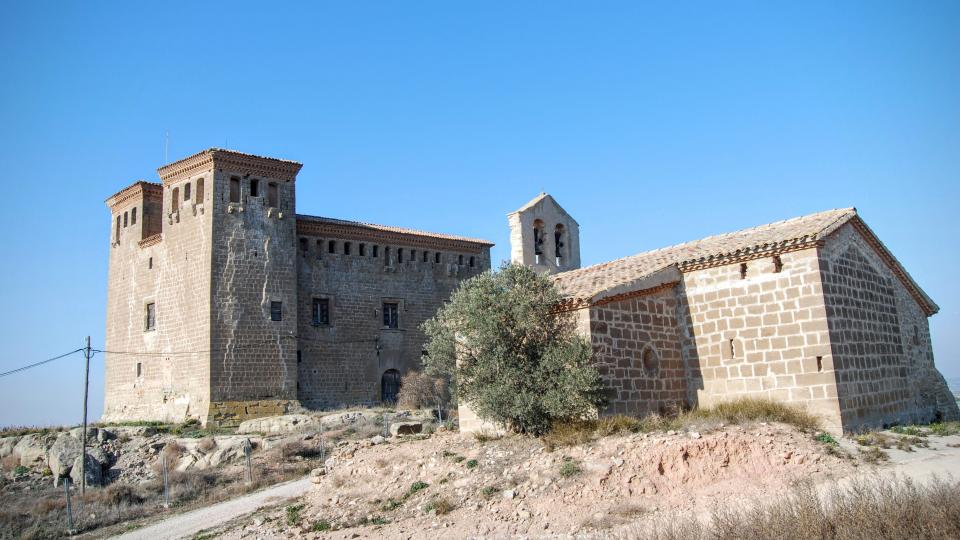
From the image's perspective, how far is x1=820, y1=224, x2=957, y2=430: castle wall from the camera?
1455 cm

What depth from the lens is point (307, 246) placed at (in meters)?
31.9

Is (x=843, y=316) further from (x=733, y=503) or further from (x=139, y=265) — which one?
(x=139, y=265)

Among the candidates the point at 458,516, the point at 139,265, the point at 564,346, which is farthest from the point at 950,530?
the point at 139,265

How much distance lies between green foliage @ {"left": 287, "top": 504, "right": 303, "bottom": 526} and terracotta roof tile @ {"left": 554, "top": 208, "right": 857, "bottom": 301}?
22.4ft

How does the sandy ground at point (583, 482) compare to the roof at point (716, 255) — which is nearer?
the sandy ground at point (583, 482)

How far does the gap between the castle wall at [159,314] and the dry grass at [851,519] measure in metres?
23.3

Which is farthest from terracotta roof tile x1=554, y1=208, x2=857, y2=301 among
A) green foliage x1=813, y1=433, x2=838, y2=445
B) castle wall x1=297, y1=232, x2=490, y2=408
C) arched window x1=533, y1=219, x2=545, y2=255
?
castle wall x1=297, y1=232, x2=490, y2=408

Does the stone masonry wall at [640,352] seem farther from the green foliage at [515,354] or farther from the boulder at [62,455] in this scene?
the boulder at [62,455]

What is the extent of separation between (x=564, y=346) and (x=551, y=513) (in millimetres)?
3904

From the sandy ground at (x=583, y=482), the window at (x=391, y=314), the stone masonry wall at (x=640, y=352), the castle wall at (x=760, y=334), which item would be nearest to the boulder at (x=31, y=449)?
the window at (x=391, y=314)

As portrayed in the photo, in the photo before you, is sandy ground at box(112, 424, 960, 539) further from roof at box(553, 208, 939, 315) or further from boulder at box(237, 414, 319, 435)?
boulder at box(237, 414, 319, 435)

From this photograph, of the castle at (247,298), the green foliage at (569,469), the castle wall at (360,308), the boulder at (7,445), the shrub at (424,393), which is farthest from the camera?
the castle wall at (360,308)

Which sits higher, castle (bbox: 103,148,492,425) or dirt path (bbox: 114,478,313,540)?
castle (bbox: 103,148,492,425)

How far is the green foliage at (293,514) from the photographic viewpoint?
44.1 ft
